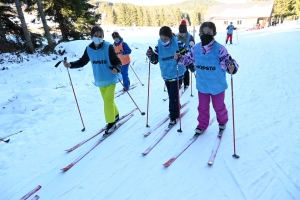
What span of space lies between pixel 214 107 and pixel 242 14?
56479mm

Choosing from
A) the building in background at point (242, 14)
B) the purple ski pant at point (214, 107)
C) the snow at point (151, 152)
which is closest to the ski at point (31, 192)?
the snow at point (151, 152)

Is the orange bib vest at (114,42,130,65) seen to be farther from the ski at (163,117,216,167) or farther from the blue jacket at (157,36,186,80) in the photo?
the ski at (163,117,216,167)

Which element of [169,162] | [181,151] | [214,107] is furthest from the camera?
[214,107]

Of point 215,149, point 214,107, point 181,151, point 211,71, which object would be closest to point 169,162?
point 181,151

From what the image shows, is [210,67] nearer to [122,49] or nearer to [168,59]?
[168,59]

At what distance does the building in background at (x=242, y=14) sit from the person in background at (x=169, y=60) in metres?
52.3

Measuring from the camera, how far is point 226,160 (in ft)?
11.3

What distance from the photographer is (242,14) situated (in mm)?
52062

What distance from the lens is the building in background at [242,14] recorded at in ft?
166

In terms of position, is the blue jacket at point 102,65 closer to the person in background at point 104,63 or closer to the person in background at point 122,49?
the person in background at point 104,63

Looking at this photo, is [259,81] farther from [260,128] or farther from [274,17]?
[274,17]

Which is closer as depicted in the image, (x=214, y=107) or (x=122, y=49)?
(x=214, y=107)

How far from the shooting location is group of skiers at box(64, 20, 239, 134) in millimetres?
3559

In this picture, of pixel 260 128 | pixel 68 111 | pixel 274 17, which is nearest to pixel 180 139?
pixel 260 128
